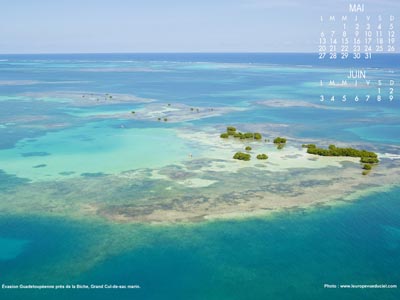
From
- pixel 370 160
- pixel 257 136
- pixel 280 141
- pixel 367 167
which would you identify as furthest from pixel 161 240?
pixel 257 136

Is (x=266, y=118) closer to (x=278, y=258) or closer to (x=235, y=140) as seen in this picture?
(x=235, y=140)

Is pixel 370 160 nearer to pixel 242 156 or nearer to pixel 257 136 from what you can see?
pixel 242 156

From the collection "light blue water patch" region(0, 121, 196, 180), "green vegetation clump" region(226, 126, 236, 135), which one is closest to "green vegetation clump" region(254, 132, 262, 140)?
"green vegetation clump" region(226, 126, 236, 135)

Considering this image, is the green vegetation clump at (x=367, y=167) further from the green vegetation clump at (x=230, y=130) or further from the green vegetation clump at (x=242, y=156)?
the green vegetation clump at (x=230, y=130)

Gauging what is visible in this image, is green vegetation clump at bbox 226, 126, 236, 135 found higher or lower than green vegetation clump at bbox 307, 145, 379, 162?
higher

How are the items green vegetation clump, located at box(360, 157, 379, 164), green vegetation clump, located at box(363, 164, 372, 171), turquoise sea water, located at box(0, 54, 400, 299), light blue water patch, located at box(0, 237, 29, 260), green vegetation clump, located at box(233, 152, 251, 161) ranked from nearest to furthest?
turquoise sea water, located at box(0, 54, 400, 299), light blue water patch, located at box(0, 237, 29, 260), green vegetation clump, located at box(363, 164, 372, 171), green vegetation clump, located at box(360, 157, 379, 164), green vegetation clump, located at box(233, 152, 251, 161)

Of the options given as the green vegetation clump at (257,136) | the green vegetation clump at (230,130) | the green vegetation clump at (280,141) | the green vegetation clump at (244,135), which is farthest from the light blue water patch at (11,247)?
the green vegetation clump at (230,130)

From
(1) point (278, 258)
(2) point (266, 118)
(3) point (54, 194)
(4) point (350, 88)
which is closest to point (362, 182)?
(1) point (278, 258)

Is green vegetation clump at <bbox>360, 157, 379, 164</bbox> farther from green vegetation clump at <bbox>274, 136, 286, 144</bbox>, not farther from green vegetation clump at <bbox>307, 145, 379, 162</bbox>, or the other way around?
green vegetation clump at <bbox>274, 136, 286, 144</bbox>
